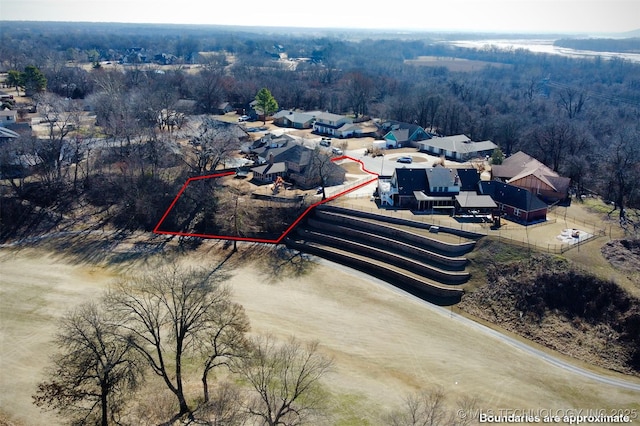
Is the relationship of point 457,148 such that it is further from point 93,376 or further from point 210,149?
point 93,376

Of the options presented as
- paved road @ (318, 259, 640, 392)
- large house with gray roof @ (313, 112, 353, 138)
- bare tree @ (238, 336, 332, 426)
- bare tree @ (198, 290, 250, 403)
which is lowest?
paved road @ (318, 259, 640, 392)

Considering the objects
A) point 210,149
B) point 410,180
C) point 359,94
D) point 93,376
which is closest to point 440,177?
point 410,180

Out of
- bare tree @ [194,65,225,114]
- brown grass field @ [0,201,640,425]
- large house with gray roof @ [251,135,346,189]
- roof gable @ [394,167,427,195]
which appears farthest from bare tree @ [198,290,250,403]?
bare tree @ [194,65,225,114]

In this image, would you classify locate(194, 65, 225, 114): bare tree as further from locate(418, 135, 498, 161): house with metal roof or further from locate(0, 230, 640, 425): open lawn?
locate(0, 230, 640, 425): open lawn

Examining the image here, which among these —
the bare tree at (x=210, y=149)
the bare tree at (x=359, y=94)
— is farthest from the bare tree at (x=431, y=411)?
the bare tree at (x=359, y=94)

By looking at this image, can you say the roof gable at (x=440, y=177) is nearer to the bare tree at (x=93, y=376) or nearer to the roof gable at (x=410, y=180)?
the roof gable at (x=410, y=180)

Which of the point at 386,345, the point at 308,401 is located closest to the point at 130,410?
the point at 308,401

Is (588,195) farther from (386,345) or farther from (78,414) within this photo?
(78,414)
